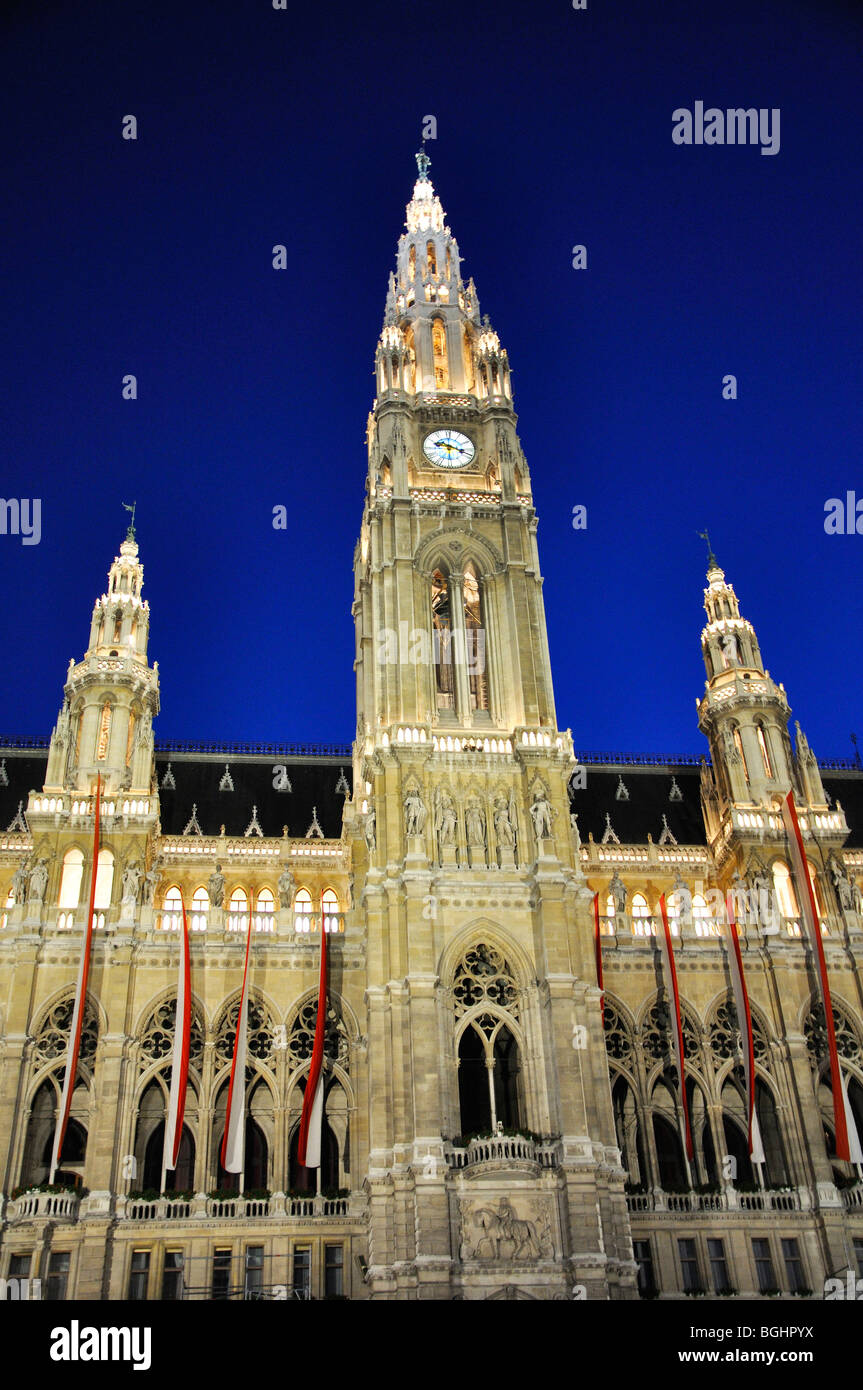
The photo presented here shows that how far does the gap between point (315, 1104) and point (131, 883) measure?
37.1 feet

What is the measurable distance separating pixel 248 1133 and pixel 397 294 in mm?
43221

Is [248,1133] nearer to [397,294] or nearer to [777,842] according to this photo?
[777,842]

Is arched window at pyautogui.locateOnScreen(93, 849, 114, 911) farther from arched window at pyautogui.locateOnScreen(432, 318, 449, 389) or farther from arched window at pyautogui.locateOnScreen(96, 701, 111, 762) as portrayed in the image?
arched window at pyautogui.locateOnScreen(432, 318, 449, 389)

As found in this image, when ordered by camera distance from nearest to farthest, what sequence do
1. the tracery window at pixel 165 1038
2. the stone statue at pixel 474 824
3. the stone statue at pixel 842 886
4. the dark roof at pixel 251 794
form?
the tracery window at pixel 165 1038 < the stone statue at pixel 474 824 < the stone statue at pixel 842 886 < the dark roof at pixel 251 794

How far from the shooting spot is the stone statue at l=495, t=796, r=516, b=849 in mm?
43281

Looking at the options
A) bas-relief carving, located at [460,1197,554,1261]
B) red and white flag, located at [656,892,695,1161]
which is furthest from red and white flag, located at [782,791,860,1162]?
bas-relief carving, located at [460,1197,554,1261]

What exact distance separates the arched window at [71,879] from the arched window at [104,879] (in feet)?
2.39

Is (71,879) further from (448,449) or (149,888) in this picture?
(448,449)

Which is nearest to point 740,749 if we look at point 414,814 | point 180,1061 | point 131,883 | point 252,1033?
point 414,814

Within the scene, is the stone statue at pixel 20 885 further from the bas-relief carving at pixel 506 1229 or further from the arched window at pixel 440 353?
the arched window at pixel 440 353

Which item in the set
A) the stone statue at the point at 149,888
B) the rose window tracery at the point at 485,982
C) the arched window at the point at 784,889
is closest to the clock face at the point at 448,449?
the stone statue at the point at 149,888

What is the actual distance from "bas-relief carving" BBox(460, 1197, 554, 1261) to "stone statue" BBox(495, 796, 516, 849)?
12433 millimetres

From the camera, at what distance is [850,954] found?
46562 mm

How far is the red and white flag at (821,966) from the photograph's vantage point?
1608 inches
